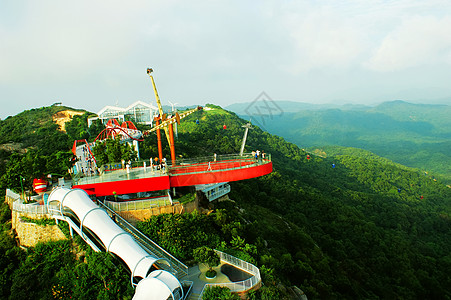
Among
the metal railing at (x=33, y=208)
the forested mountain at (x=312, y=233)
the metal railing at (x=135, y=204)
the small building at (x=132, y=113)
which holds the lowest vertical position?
the forested mountain at (x=312, y=233)

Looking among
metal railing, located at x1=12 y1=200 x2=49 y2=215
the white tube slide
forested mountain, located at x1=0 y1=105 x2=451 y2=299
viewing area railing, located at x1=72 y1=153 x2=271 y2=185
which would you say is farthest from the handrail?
metal railing, located at x1=12 y1=200 x2=49 y2=215

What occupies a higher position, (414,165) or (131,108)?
(131,108)

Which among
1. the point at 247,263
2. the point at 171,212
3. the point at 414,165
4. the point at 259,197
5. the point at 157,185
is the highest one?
the point at 157,185

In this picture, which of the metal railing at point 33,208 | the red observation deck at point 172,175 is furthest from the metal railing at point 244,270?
the metal railing at point 33,208

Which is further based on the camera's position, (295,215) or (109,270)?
(295,215)

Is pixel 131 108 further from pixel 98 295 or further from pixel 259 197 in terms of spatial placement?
pixel 98 295

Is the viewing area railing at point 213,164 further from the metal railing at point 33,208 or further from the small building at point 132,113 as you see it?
the small building at point 132,113

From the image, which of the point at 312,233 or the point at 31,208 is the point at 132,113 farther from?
the point at 31,208

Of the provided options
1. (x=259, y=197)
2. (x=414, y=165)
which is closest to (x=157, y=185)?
(x=259, y=197)
